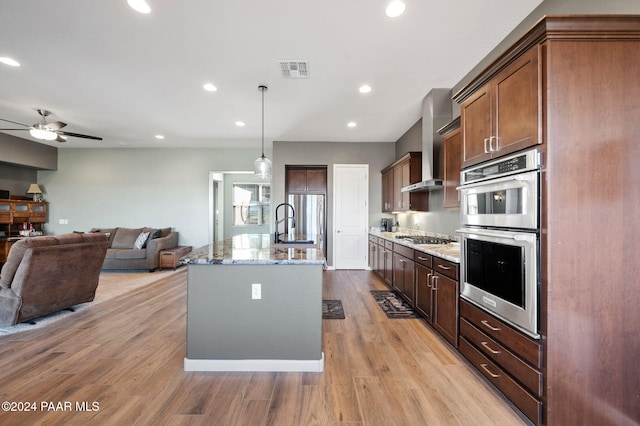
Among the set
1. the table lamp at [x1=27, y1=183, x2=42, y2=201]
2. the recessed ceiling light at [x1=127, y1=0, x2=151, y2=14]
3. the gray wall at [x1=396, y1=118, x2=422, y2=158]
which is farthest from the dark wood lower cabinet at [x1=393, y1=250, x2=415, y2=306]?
the table lamp at [x1=27, y1=183, x2=42, y2=201]

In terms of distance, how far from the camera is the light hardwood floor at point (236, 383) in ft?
5.34

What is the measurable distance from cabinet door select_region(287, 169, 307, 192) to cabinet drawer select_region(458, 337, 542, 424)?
171 inches

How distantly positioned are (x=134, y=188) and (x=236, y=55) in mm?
5462

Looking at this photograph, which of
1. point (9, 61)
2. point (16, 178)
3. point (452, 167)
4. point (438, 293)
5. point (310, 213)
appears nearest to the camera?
point (438, 293)

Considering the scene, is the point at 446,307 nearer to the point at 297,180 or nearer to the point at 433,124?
the point at 433,124

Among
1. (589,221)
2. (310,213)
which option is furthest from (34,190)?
(589,221)

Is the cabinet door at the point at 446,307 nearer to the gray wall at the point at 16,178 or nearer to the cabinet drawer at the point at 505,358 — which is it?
the cabinet drawer at the point at 505,358

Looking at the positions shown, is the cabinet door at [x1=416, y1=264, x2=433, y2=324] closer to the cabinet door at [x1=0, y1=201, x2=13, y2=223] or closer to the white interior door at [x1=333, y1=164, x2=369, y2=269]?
the white interior door at [x1=333, y1=164, x2=369, y2=269]

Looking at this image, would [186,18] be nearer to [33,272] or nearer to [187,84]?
[187,84]

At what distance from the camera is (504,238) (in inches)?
66.1

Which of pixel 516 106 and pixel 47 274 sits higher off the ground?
Answer: pixel 516 106

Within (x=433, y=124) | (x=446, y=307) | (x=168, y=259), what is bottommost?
(x=168, y=259)

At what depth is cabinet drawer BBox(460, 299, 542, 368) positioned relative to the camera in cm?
149

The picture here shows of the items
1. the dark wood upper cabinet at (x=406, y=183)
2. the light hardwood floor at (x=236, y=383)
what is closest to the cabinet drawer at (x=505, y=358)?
the light hardwood floor at (x=236, y=383)
